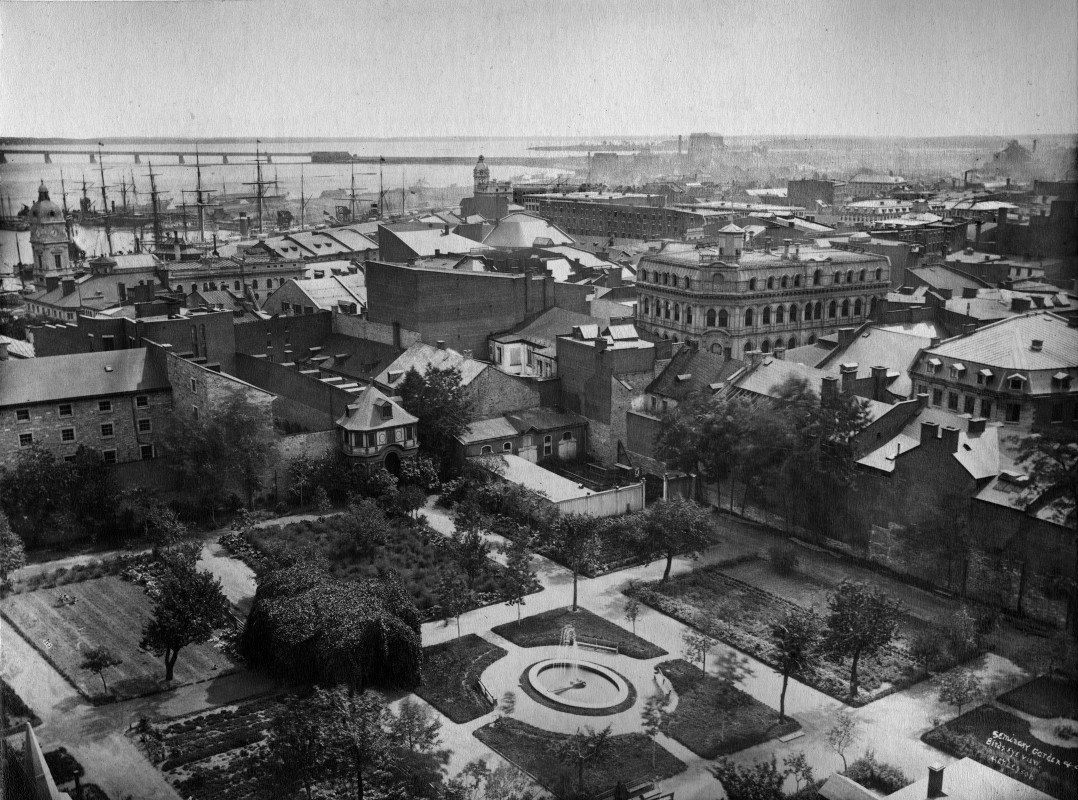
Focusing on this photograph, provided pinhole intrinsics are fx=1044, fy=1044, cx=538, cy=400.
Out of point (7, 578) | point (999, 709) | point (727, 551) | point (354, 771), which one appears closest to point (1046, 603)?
point (999, 709)

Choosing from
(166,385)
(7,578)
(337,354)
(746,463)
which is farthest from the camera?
(337,354)

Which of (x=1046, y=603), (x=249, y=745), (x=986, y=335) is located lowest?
(x=249, y=745)

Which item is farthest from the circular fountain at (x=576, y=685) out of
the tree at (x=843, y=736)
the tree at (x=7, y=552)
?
the tree at (x=7, y=552)

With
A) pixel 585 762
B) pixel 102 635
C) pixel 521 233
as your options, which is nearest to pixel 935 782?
pixel 585 762

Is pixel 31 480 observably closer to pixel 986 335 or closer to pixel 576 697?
pixel 576 697

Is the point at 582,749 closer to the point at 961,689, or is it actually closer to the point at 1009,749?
the point at 961,689

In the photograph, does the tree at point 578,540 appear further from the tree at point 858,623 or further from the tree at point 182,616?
the tree at point 182,616
